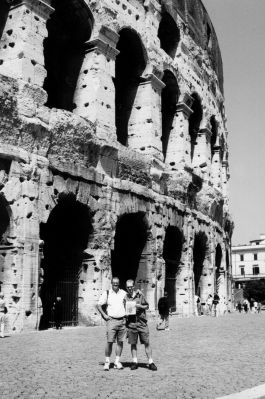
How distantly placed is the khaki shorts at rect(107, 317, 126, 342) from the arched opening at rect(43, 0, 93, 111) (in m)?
8.06

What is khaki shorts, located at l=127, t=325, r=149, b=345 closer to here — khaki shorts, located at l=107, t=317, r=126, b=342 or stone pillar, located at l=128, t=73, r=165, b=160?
khaki shorts, located at l=107, t=317, r=126, b=342

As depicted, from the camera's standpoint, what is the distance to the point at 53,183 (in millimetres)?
10773

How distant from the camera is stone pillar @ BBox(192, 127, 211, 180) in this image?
61.5ft

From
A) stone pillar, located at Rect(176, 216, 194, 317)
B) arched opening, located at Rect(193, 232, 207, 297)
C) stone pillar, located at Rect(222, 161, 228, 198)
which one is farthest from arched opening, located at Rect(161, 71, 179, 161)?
stone pillar, located at Rect(222, 161, 228, 198)

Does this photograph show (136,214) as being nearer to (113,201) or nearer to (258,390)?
(113,201)

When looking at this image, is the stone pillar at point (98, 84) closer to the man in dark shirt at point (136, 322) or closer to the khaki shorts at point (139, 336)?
the man in dark shirt at point (136, 322)

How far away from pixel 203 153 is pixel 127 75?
16.4ft

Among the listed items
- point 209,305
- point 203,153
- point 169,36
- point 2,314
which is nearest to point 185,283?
point 209,305

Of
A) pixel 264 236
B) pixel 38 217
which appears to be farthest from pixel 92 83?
pixel 264 236

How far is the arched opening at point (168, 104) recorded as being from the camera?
54.4 feet

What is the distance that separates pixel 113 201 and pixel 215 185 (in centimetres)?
863

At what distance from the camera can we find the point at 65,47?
45.1 feet

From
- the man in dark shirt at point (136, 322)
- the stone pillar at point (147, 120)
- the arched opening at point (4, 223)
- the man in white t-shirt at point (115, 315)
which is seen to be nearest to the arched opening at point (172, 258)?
the stone pillar at point (147, 120)

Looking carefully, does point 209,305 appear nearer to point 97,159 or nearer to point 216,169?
point 216,169
